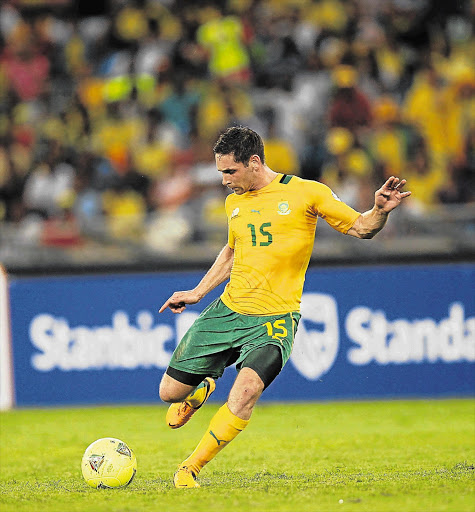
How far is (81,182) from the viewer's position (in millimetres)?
13242

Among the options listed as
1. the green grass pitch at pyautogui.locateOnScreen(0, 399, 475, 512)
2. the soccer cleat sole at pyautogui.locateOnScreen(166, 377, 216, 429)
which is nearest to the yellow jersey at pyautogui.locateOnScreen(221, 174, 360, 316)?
the soccer cleat sole at pyautogui.locateOnScreen(166, 377, 216, 429)

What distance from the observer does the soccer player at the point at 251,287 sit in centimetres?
655

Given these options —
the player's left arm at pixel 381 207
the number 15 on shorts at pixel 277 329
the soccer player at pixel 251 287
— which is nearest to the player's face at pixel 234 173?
the soccer player at pixel 251 287

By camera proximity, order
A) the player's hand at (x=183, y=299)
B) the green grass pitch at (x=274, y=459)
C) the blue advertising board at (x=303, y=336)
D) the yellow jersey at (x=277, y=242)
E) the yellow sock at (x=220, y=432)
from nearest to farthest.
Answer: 1. the green grass pitch at (x=274, y=459)
2. the yellow sock at (x=220, y=432)
3. the yellow jersey at (x=277, y=242)
4. the player's hand at (x=183, y=299)
5. the blue advertising board at (x=303, y=336)

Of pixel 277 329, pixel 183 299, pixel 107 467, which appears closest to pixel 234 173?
pixel 183 299

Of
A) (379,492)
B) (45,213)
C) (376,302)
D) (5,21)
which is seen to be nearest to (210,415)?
(376,302)

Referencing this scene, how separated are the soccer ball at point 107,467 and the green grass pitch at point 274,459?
87 mm

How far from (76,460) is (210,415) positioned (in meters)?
2.79

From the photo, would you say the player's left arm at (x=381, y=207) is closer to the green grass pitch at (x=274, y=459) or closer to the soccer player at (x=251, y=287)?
the soccer player at (x=251, y=287)

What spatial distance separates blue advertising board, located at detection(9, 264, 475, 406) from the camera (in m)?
11.4

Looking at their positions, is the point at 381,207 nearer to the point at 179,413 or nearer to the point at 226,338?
the point at 226,338

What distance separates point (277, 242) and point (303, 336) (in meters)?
4.67

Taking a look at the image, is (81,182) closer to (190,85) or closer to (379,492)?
(190,85)

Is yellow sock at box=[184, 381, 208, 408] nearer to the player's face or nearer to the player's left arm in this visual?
the player's face
